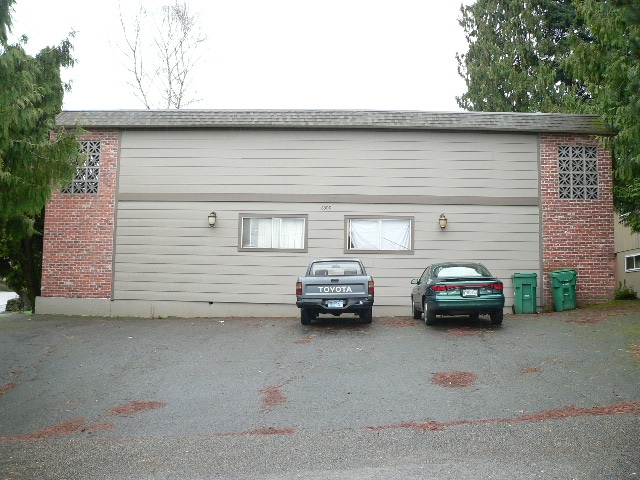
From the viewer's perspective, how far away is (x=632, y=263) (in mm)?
27125

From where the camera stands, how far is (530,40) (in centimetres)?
3381

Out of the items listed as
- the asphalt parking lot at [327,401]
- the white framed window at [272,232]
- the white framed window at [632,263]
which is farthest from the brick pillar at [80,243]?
the white framed window at [632,263]

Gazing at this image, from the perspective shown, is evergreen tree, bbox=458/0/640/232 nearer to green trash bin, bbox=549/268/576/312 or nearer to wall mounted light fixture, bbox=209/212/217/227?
green trash bin, bbox=549/268/576/312

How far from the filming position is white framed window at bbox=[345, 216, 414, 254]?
58.5 ft

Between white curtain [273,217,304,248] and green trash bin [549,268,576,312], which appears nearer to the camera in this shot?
green trash bin [549,268,576,312]

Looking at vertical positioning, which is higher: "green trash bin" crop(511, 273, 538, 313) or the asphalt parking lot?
"green trash bin" crop(511, 273, 538, 313)

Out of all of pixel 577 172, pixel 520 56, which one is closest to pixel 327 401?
pixel 577 172

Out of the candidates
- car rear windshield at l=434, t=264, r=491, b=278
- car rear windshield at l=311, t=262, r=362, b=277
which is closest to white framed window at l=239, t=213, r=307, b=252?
car rear windshield at l=311, t=262, r=362, b=277

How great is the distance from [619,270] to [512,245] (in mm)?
13033

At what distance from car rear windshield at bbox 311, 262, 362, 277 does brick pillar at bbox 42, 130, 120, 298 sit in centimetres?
600

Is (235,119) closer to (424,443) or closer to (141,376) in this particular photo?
(141,376)

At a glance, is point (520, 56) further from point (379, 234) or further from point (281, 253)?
point (281, 253)

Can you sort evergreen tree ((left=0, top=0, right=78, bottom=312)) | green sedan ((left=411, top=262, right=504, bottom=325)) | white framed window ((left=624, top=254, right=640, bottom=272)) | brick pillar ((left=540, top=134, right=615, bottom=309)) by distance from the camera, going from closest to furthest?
evergreen tree ((left=0, top=0, right=78, bottom=312))
green sedan ((left=411, top=262, right=504, bottom=325))
brick pillar ((left=540, top=134, right=615, bottom=309))
white framed window ((left=624, top=254, right=640, bottom=272))

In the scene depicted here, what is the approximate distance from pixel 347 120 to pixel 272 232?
3.56 metres
